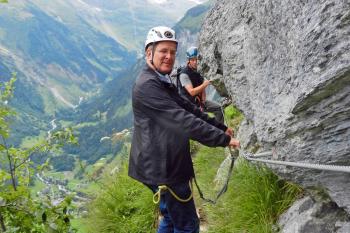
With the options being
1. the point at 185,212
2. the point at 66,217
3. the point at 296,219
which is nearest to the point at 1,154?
the point at 66,217

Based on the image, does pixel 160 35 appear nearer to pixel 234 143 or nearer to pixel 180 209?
pixel 234 143

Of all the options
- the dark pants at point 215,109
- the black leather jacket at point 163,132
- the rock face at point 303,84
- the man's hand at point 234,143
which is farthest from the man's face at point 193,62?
the man's hand at point 234,143

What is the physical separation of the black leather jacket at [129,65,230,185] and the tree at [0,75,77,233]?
1099 millimetres

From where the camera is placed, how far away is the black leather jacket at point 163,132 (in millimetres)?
4957

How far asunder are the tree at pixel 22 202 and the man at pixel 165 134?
112cm

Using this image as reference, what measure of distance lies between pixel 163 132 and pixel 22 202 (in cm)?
188

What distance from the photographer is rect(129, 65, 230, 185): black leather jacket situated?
195 inches

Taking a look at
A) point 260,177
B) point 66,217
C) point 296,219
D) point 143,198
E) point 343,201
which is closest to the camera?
point 343,201

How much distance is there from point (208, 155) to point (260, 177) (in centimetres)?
415

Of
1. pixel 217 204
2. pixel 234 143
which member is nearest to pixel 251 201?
pixel 217 204

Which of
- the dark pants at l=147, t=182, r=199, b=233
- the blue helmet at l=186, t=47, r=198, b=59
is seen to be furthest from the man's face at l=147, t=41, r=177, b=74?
the blue helmet at l=186, t=47, r=198, b=59

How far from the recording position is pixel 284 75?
4.66 meters

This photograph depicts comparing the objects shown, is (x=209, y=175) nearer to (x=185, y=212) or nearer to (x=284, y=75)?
(x=185, y=212)

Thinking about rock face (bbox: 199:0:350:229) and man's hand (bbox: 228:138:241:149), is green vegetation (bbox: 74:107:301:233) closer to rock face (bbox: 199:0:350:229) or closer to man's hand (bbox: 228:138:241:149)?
rock face (bbox: 199:0:350:229)
